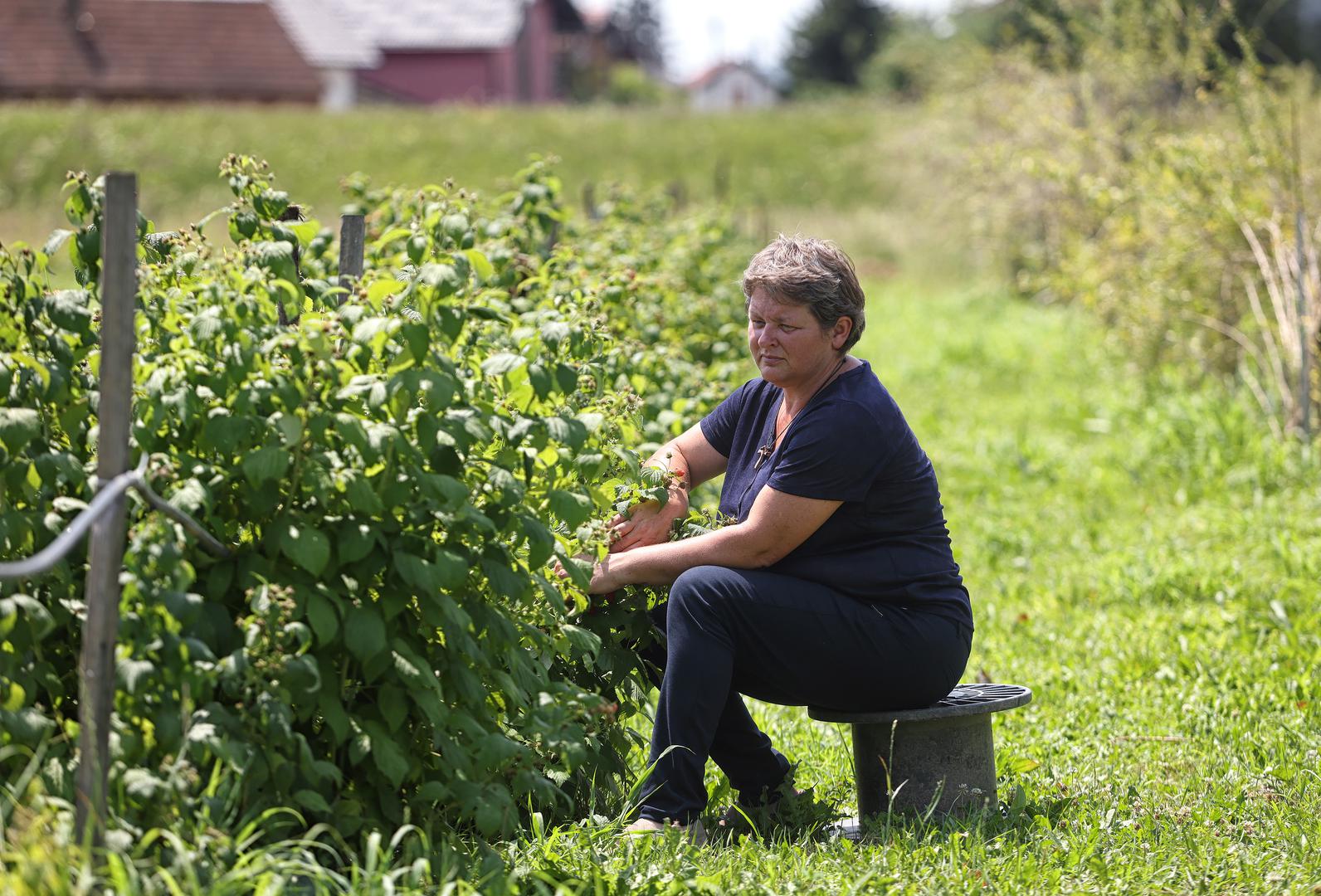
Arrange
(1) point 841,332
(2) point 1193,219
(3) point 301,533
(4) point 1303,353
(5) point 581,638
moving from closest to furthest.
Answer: (3) point 301,533 < (5) point 581,638 < (1) point 841,332 < (4) point 1303,353 < (2) point 1193,219

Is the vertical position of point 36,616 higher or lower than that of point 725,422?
lower

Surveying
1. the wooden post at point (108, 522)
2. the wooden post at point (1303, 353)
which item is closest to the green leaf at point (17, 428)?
the wooden post at point (108, 522)

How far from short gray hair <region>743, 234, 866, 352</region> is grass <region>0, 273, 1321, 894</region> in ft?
4.31

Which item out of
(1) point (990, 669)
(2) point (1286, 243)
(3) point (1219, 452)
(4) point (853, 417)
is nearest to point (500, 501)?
(4) point (853, 417)

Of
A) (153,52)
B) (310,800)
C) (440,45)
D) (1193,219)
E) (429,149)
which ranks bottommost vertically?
(310,800)

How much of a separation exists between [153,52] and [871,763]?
133 ft

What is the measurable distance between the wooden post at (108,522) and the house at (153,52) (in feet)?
129

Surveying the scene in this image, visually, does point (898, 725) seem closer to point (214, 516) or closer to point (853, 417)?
point (853, 417)

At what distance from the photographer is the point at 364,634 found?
282 centimetres

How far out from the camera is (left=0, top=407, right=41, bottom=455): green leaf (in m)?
2.70

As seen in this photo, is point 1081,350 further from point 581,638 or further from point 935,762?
point 581,638

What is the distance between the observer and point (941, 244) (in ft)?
80.9

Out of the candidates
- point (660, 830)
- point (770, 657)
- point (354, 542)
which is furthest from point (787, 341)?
point (354, 542)

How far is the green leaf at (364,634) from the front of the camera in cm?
281
